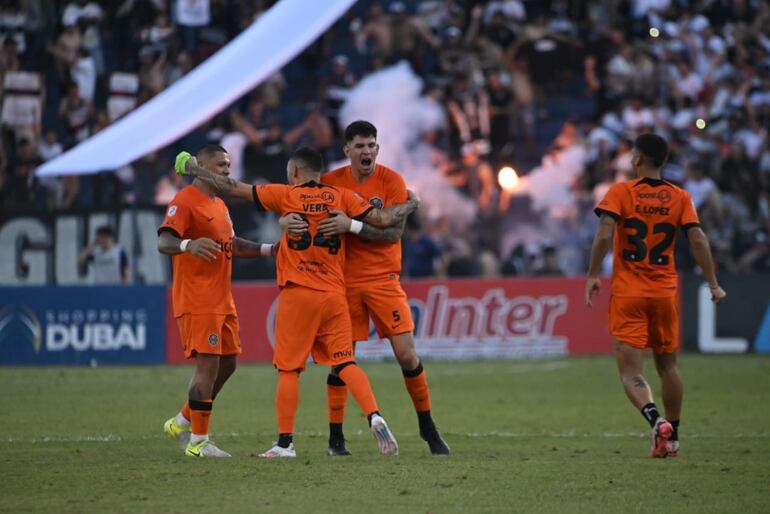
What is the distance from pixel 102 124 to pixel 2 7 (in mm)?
3659

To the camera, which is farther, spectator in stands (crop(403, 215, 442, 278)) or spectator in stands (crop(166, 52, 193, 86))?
spectator in stands (crop(166, 52, 193, 86))

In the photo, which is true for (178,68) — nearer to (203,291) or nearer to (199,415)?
(203,291)

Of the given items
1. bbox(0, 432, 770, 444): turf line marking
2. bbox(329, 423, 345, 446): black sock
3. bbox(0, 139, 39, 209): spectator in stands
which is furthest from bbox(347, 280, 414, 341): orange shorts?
bbox(0, 139, 39, 209): spectator in stands

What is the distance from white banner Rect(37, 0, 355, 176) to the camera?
64.4ft

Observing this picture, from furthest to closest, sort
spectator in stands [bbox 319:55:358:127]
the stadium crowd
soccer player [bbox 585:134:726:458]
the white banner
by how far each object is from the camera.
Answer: spectator in stands [bbox 319:55:358:127]
the stadium crowd
the white banner
soccer player [bbox 585:134:726:458]

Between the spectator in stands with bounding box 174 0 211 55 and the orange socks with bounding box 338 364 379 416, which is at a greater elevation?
the spectator in stands with bounding box 174 0 211 55

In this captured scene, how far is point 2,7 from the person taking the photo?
81.7 ft

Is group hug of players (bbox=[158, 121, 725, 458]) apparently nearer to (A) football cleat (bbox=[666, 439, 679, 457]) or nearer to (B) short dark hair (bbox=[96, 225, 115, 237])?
(A) football cleat (bbox=[666, 439, 679, 457])

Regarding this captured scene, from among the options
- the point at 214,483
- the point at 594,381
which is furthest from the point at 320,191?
the point at 594,381

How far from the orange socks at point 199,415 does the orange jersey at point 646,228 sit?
312 cm

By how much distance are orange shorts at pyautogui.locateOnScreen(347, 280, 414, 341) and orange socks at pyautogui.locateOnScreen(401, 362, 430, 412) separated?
32cm

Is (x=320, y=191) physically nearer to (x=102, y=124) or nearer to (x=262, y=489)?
(x=262, y=489)

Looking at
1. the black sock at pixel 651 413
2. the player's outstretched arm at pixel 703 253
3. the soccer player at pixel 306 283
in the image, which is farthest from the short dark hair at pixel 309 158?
the black sock at pixel 651 413

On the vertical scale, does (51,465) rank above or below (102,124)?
below
